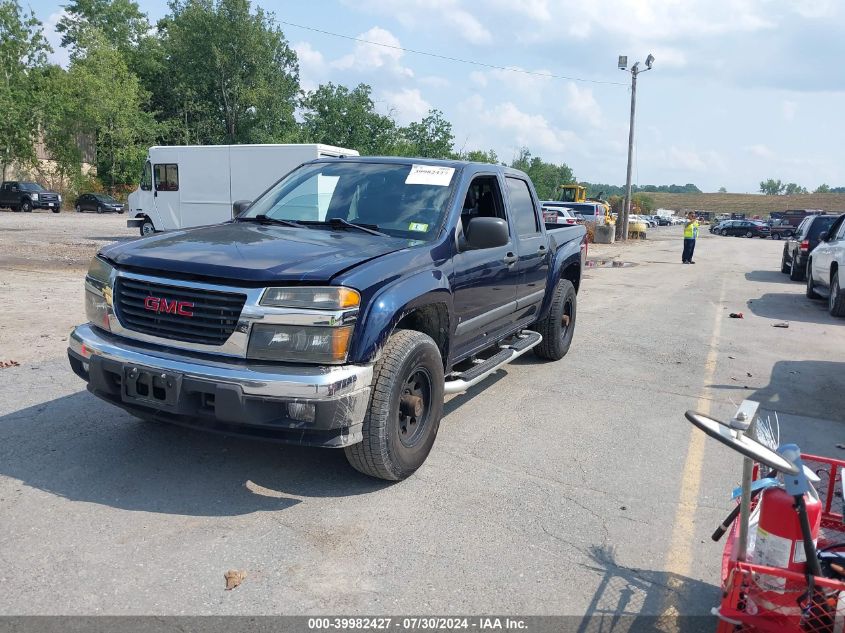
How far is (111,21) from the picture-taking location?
68000 mm

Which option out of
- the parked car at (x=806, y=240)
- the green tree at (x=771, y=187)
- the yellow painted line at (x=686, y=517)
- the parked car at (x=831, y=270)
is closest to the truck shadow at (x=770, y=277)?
the parked car at (x=806, y=240)

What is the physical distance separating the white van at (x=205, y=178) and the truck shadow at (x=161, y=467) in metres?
14.1

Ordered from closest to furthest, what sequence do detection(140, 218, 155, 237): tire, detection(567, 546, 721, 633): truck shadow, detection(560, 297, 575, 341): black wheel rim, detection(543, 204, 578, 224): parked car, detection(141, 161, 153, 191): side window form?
Answer: detection(567, 546, 721, 633): truck shadow < detection(560, 297, 575, 341): black wheel rim < detection(141, 161, 153, 191): side window < detection(140, 218, 155, 237): tire < detection(543, 204, 578, 224): parked car

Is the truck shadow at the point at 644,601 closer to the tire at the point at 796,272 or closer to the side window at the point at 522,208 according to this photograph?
the side window at the point at 522,208

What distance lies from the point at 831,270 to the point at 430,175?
10129 millimetres

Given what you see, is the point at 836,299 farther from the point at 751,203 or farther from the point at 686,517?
the point at 751,203

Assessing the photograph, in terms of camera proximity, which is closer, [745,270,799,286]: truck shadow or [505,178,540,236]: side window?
[505,178,540,236]: side window

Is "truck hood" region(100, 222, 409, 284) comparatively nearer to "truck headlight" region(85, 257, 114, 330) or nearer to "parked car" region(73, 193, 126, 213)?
"truck headlight" region(85, 257, 114, 330)

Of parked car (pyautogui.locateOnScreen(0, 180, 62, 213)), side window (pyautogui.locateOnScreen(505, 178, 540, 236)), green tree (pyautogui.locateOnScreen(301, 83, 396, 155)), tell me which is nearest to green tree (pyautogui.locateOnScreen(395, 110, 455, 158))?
green tree (pyautogui.locateOnScreen(301, 83, 396, 155))

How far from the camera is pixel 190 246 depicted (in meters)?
4.18

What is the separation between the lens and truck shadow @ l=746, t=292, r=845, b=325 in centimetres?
1188

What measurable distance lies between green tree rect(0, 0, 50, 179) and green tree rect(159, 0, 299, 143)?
10121 mm

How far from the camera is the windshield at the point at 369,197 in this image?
4.93m

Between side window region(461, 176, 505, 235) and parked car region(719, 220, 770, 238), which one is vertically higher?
side window region(461, 176, 505, 235)
